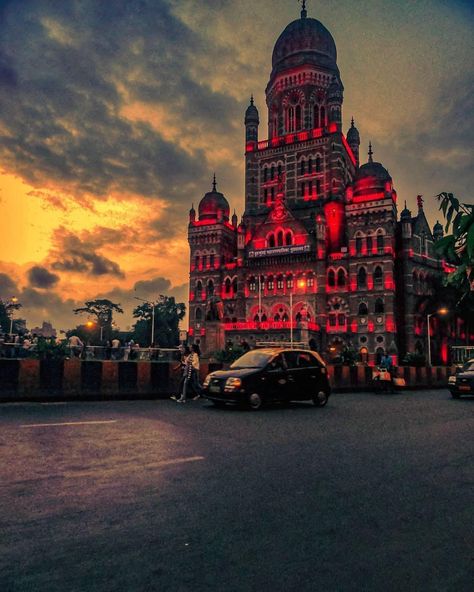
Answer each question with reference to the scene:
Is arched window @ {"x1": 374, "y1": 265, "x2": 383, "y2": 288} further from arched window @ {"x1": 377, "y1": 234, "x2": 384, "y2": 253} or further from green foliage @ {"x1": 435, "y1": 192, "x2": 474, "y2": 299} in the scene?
green foliage @ {"x1": 435, "y1": 192, "x2": 474, "y2": 299}

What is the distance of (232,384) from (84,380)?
461 centimetres

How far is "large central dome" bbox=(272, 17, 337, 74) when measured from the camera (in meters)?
67.2

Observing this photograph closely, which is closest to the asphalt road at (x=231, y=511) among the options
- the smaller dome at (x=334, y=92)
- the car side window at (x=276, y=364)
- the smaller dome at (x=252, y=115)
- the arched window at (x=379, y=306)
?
the car side window at (x=276, y=364)

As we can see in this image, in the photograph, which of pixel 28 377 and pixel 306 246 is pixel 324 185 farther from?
pixel 28 377

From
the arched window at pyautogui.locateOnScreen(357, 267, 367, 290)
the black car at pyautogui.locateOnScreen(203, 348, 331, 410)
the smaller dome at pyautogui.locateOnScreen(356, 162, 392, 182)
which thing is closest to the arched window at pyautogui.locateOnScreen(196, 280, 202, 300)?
the arched window at pyautogui.locateOnScreen(357, 267, 367, 290)

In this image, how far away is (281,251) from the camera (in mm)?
57438

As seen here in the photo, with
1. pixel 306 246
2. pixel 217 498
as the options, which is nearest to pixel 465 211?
pixel 217 498

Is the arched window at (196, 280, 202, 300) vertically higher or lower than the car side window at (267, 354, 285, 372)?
higher

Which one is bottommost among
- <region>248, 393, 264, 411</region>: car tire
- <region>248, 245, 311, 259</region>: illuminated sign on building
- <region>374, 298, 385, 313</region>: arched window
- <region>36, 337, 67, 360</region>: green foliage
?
<region>248, 393, 264, 411</region>: car tire

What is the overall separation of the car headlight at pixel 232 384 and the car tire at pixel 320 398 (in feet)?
9.23

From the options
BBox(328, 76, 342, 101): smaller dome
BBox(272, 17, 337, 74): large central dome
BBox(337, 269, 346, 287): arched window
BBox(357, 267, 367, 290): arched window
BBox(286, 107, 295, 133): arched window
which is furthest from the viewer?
BBox(272, 17, 337, 74): large central dome

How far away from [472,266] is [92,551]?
3062mm

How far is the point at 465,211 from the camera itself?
2.96 meters

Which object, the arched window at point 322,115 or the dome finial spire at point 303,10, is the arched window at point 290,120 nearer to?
the arched window at point 322,115
